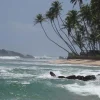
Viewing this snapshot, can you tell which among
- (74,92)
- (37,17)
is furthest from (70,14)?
(74,92)

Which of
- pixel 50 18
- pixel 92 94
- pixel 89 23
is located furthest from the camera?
pixel 50 18

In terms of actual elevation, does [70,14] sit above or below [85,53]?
above

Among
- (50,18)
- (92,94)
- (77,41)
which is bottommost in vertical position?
(92,94)

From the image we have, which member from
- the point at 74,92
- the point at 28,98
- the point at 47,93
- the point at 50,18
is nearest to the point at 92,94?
the point at 74,92

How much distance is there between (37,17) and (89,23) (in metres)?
13.7

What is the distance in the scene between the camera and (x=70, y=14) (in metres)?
67.0

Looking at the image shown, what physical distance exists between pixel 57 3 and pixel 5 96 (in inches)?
2189

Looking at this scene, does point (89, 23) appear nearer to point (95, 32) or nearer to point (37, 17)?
point (95, 32)

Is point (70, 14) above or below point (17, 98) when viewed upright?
above

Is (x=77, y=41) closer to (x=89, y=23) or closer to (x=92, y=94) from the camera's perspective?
(x=89, y=23)

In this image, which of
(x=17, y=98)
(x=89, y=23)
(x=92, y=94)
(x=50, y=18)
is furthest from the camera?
(x=50, y=18)

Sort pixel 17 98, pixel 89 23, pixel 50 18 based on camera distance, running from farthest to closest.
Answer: pixel 50 18 → pixel 89 23 → pixel 17 98

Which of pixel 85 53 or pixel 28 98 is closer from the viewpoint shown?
pixel 28 98

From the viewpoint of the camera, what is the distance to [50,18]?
70062mm
